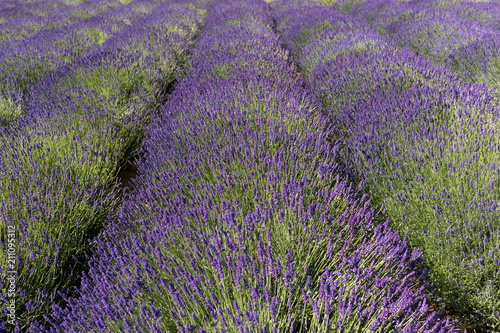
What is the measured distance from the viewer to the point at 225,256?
124 cm

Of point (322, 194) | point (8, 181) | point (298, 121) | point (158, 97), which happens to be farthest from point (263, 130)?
point (158, 97)

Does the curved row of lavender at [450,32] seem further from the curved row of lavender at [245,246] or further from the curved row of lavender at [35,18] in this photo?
the curved row of lavender at [35,18]

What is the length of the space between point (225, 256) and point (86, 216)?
3.75 ft

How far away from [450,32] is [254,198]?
15.2 ft

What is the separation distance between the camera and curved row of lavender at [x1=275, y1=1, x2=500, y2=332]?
1471 mm

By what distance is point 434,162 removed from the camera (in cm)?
171

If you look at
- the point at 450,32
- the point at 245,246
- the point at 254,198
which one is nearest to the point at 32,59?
the point at 254,198

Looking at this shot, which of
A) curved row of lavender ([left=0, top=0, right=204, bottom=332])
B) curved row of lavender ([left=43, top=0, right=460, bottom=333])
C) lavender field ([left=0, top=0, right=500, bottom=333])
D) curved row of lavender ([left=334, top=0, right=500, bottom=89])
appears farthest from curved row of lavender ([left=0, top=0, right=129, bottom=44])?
curved row of lavender ([left=334, top=0, right=500, bottom=89])

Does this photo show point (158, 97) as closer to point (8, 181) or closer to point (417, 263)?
point (8, 181)

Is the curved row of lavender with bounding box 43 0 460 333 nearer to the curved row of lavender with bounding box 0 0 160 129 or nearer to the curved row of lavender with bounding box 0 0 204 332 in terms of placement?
the curved row of lavender with bounding box 0 0 204 332

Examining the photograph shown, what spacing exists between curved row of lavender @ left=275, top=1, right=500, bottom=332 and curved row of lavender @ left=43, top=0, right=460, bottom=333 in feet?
0.59

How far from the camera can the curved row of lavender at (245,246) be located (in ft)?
3.48

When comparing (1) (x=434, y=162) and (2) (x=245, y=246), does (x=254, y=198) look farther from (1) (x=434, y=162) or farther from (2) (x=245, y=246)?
(1) (x=434, y=162)

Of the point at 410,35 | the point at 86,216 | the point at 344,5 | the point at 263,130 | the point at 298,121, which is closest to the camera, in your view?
the point at 86,216
